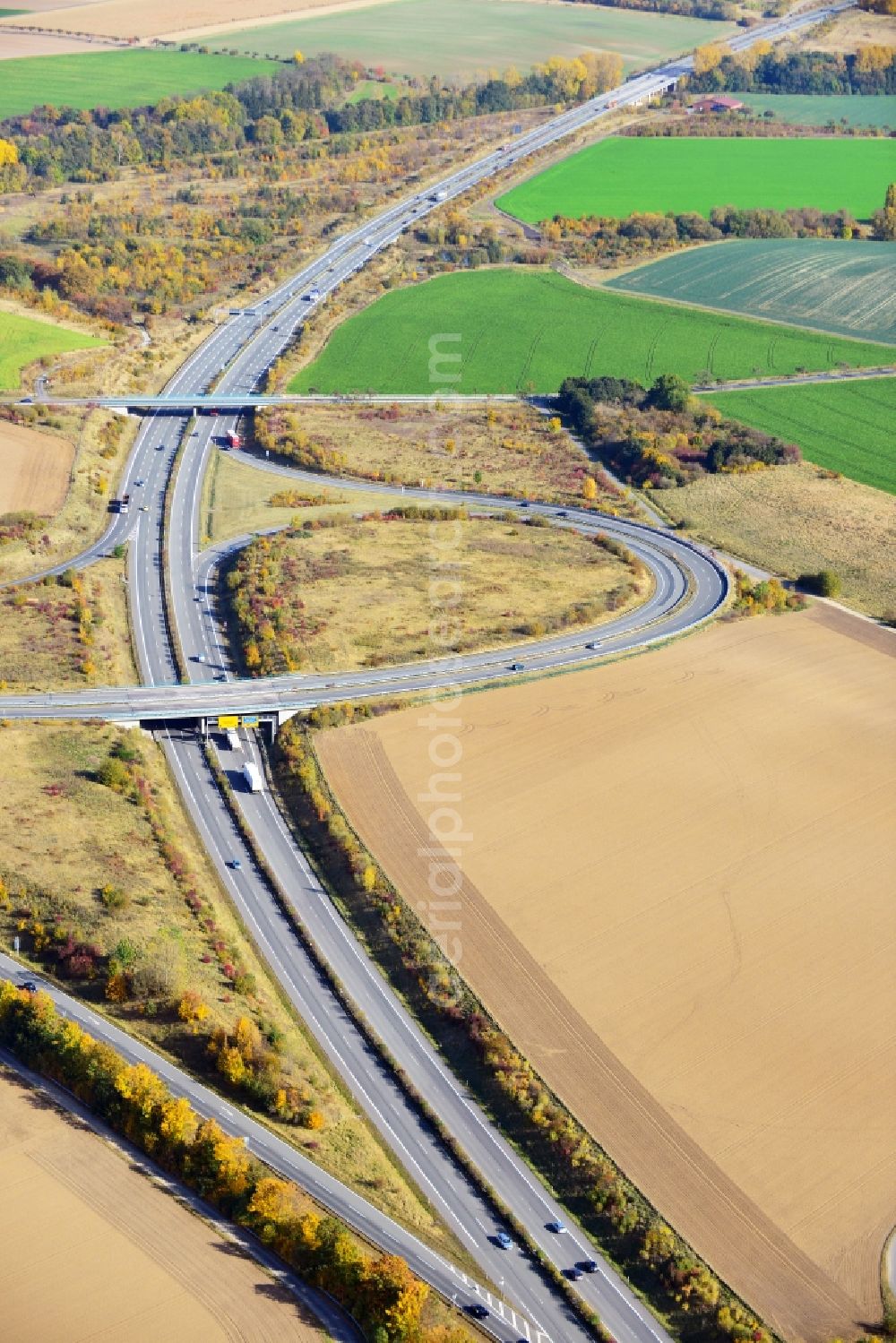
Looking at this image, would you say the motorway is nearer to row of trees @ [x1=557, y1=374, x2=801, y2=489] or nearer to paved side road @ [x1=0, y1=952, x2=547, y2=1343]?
paved side road @ [x1=0, y1=952, x2=547, y2=1343]

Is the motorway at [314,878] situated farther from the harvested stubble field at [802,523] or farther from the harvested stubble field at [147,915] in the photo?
the harvested stubble field at [802,523]

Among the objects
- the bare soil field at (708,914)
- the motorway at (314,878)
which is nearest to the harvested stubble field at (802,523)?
the motorway at (314,878)

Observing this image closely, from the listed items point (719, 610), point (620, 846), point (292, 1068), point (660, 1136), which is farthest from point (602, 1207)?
point (719, 610)

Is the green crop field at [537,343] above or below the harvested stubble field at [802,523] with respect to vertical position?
above

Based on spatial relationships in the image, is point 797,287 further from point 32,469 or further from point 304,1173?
point 304,1173

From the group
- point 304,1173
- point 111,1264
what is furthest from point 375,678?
point 111,1264

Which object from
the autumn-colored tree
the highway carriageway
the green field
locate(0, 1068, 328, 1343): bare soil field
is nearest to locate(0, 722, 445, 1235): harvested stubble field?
the highway carriageway
